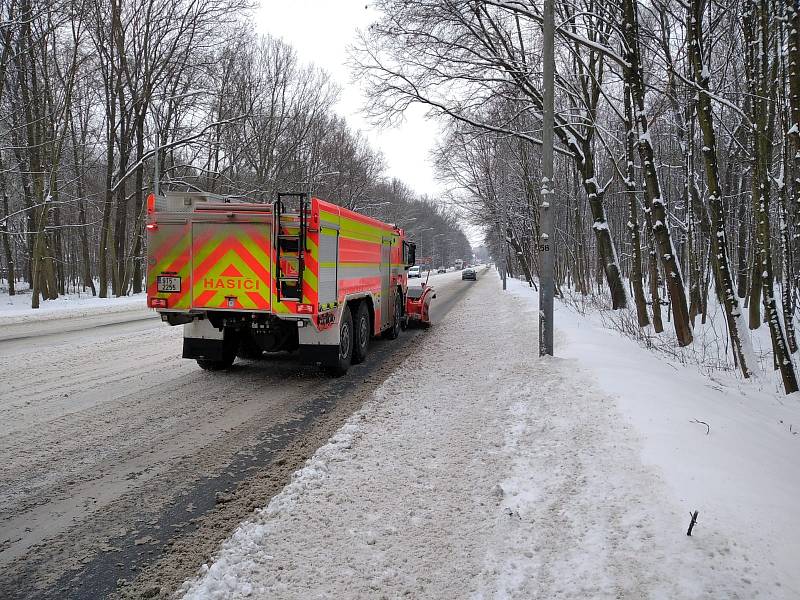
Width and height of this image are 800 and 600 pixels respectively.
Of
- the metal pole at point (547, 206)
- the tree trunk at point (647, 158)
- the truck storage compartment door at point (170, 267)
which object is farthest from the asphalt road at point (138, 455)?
the tree trunk at point (647, 158)

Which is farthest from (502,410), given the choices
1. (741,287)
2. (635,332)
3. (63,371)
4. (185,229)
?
(741,287)

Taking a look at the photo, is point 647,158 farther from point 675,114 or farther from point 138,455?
point 138,455

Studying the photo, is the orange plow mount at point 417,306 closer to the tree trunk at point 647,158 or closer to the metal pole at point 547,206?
the metal pole at point 547,206

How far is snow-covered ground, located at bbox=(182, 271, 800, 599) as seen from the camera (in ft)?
9.55

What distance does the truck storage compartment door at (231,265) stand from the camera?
23.9 feet

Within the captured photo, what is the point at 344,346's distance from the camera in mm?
8500

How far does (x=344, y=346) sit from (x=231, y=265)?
218 cm

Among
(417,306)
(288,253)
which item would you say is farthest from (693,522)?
(417,306)

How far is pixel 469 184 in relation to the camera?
4072 centimetres

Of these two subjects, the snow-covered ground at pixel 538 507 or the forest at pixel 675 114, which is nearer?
the snow-covered ground at pixel 538 507

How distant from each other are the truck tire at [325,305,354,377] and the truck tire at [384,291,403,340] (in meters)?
3.59

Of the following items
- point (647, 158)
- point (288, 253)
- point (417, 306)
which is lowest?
point (417, 306)

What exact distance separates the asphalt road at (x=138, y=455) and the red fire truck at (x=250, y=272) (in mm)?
641

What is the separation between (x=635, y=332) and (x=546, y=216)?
17.3 feet
